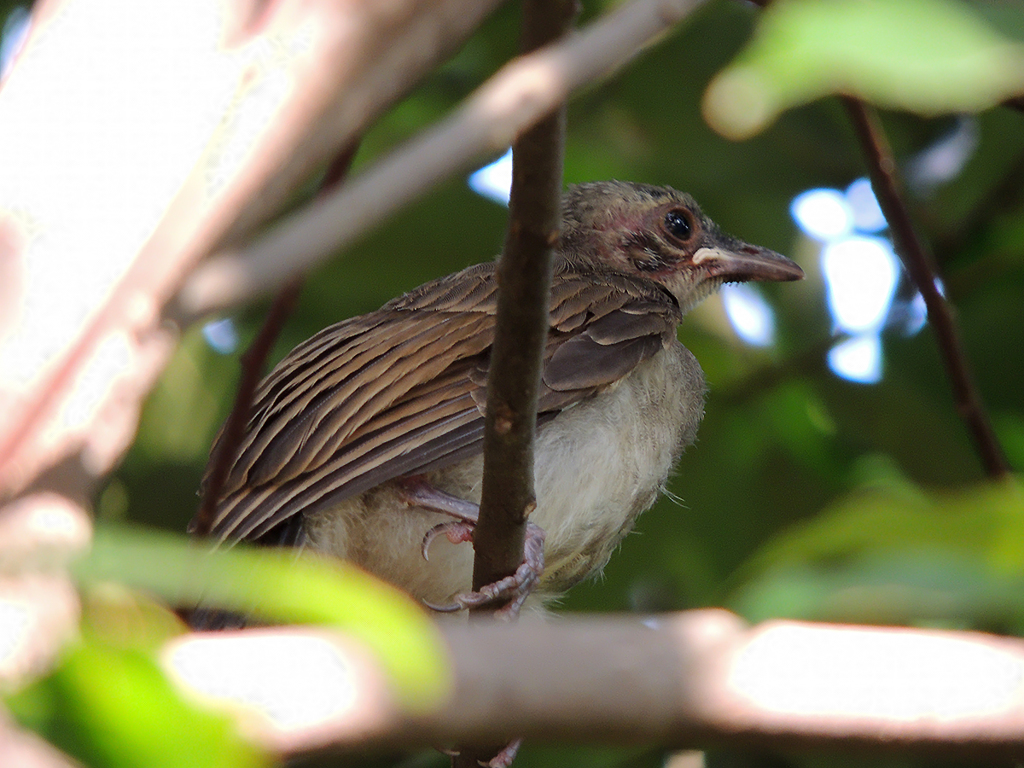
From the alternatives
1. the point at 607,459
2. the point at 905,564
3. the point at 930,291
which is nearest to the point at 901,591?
the point at 905,564

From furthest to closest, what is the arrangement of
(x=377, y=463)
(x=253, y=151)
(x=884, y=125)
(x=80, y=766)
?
(x=884, y=125) < (x=377, y=463) < (x=253, y=151) < (x=80, y=766)

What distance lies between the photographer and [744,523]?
17.9ft

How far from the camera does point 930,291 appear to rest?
14.4 ft

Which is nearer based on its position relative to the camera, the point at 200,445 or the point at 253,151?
the point at 253,151

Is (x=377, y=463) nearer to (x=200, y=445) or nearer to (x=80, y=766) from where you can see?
(x=200, y=445)

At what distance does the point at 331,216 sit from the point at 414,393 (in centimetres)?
277

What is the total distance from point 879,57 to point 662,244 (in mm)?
4306

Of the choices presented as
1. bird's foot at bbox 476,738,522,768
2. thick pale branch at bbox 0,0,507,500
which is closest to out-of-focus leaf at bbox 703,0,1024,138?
thick pale branch at bbox 0,0,507,500

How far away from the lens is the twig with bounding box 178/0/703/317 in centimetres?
131

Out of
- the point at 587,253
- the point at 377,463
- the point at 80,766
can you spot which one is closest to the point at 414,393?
the point at 377,463

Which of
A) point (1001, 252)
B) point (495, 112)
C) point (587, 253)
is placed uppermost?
point (587, 253)

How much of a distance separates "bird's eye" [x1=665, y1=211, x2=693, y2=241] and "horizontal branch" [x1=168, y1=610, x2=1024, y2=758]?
4.10 meters

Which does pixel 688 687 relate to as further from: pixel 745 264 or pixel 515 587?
pixel 745 264

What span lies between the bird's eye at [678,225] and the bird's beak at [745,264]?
0.35 feet
